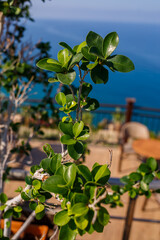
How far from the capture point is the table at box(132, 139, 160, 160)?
3.89 metres

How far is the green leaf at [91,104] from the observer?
0.83m

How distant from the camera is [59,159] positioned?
0.74 m

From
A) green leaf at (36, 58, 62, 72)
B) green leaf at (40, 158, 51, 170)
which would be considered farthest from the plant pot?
green leaf at (36, 58, 62, 72)

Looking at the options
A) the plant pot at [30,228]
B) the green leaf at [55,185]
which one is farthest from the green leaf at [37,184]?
the plant pot at [30,228]

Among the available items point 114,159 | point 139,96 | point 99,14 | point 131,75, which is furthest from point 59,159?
point 131,75

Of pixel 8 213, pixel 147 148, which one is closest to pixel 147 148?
pixel 147 148

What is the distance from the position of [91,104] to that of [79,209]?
0.37 meters

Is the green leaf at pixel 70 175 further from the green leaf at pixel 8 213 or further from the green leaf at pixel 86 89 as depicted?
the green leaf at pixel 8 213

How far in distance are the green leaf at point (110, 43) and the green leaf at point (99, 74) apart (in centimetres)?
4

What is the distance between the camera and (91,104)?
835 millimetres

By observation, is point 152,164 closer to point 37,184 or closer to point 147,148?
point 37,184

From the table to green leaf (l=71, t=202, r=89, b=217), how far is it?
345cm

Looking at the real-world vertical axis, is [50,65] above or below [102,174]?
above

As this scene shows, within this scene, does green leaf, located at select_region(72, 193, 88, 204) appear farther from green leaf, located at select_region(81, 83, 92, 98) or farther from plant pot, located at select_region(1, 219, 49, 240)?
plant pot, located at select_region(1, 219, 49, 240)
